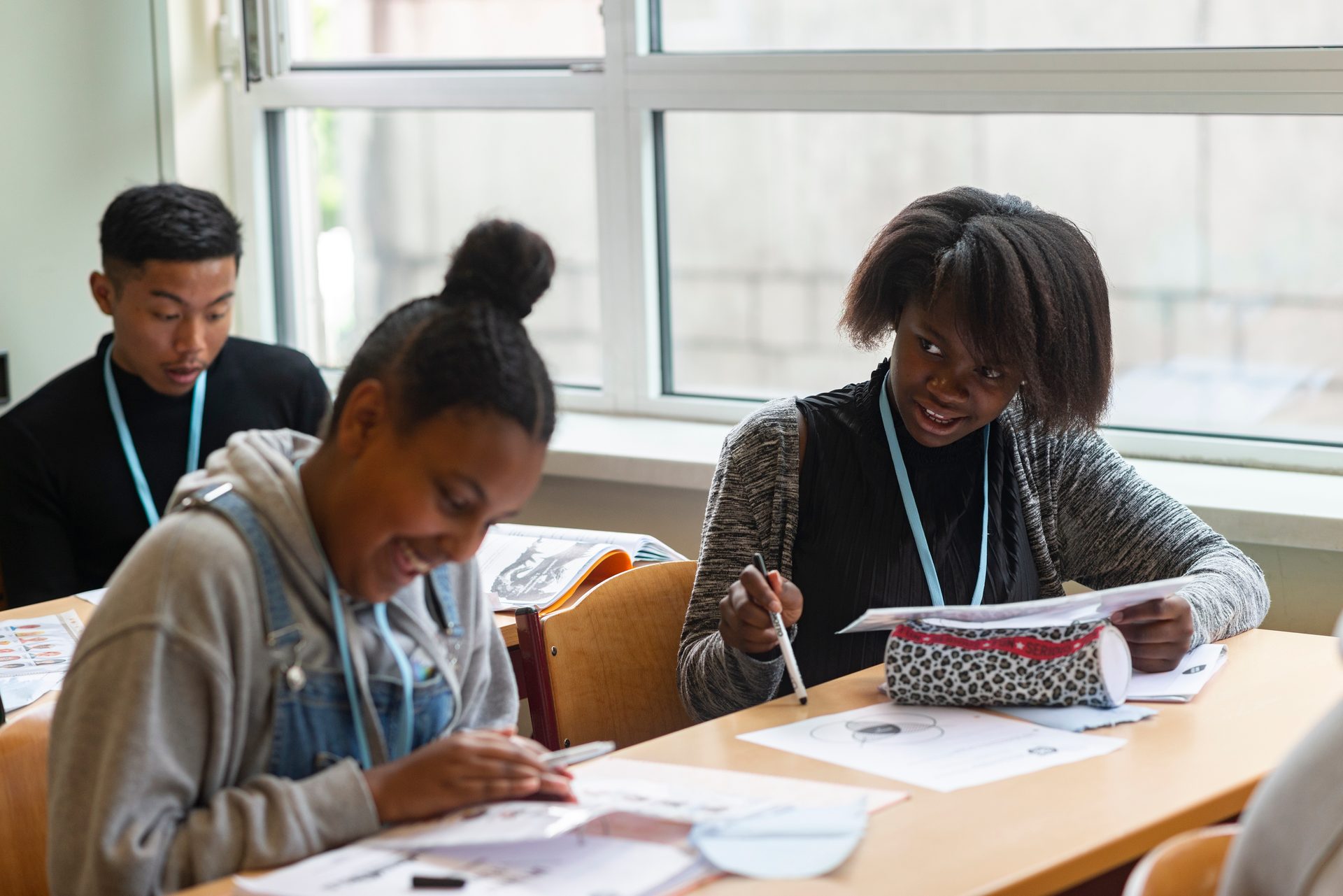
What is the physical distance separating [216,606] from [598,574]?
4.17 feet

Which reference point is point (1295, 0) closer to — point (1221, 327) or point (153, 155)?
point (1221, 327)

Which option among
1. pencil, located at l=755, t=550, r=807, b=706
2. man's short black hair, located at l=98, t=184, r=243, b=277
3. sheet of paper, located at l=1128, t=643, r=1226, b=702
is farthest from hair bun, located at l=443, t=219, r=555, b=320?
man's short black hair, located at l=98, t=184, r=243, b=277

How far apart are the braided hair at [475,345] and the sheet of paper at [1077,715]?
0.68 metres

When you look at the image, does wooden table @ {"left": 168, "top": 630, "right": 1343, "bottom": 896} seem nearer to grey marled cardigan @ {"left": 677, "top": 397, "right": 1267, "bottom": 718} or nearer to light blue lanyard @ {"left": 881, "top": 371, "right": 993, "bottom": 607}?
grey marled cardigan @ {"left": 677, "top": 397, "right": 1267, "bottom": 718}

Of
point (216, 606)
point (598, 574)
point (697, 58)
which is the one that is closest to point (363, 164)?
point (697, 58)

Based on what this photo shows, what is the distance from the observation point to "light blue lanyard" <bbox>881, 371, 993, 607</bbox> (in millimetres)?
2064

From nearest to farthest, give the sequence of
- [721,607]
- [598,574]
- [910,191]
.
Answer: [721,607] → [598,574] → [910,191]

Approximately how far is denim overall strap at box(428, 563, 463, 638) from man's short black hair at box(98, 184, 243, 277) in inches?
53.4

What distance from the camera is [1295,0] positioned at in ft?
8.54

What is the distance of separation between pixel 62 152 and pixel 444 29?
975 millimetres

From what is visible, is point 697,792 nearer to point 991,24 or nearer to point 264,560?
point 264,560

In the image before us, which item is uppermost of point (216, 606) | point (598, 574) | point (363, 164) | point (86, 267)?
point (363, 164)

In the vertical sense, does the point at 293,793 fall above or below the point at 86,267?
below

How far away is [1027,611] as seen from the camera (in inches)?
68.1
